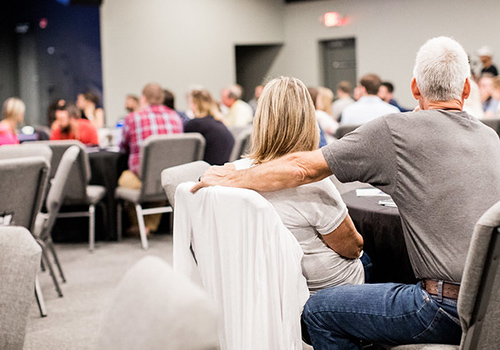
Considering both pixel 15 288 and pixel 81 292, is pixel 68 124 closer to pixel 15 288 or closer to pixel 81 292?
pixel 81 292

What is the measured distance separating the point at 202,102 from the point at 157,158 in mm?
745

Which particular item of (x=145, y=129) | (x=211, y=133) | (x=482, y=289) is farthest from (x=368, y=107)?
(x=482, y=289)

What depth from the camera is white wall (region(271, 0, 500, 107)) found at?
1221 cm

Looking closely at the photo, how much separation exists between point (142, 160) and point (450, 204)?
3932mm

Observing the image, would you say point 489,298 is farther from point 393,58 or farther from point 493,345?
point 393,58

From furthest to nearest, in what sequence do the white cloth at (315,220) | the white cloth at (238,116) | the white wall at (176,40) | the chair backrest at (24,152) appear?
1. the white wall at (176,40)
2. the white cloth at (238,116)
3. the chair backrest at (24,152)
4. the white cloth at (315,220)

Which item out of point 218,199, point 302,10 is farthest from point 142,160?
point 302,10

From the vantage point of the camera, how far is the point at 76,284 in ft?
15.8

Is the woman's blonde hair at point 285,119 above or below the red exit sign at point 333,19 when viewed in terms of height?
below

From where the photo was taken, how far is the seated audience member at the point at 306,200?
234 cm

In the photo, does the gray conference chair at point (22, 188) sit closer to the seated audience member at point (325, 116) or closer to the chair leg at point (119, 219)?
the chair leg at point (119, 219)

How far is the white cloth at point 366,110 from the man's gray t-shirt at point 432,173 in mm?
4583

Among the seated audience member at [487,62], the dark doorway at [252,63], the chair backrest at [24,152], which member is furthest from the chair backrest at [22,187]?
the dark doorway at [252,63]

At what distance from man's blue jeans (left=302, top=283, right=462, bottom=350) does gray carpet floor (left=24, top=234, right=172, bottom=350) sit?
5.60 feet
